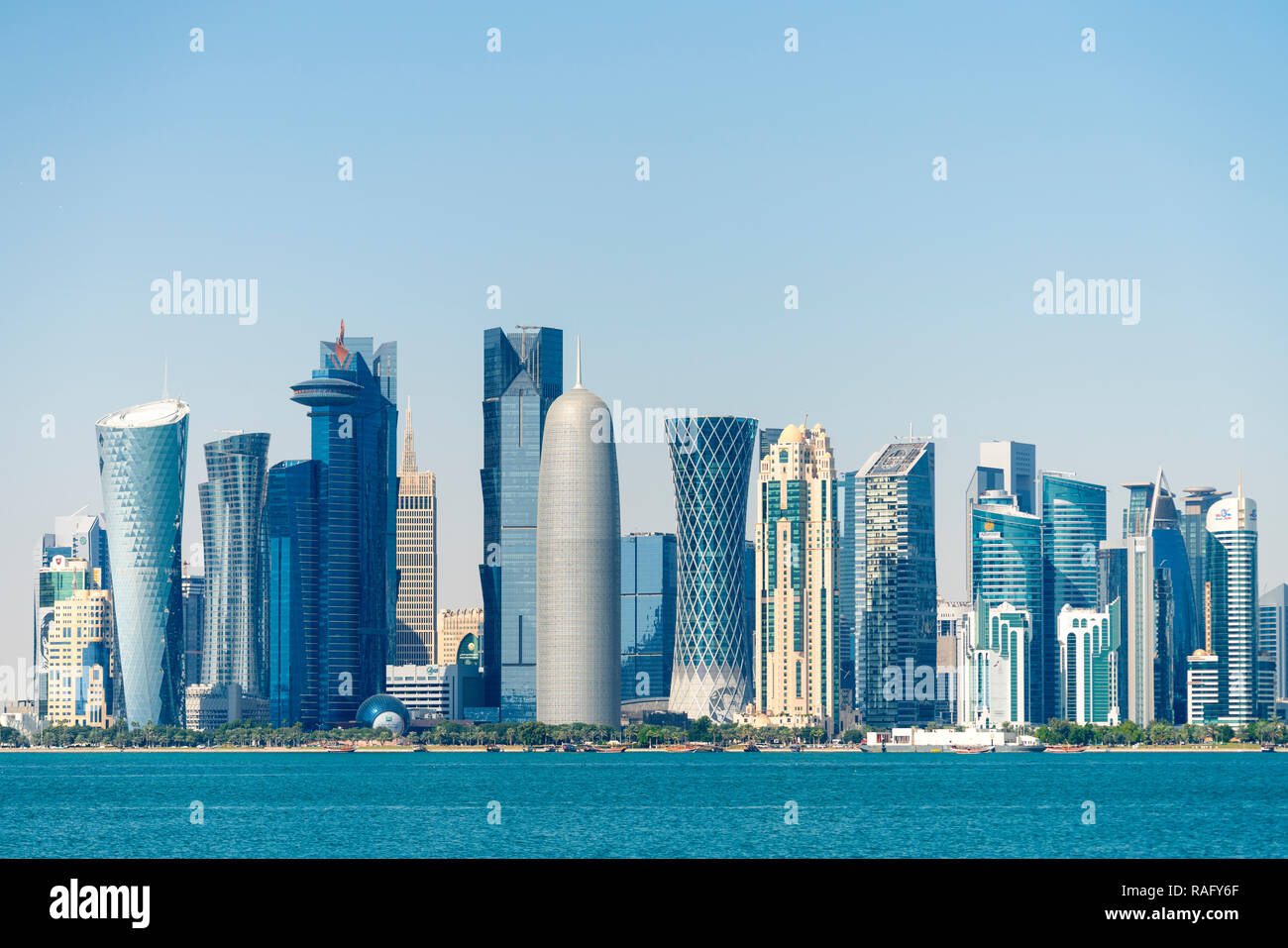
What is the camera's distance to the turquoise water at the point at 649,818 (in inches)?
3686

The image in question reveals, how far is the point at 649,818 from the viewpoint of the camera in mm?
116688

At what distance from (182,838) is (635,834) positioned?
24402mm

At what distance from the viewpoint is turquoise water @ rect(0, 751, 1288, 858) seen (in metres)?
93.6
